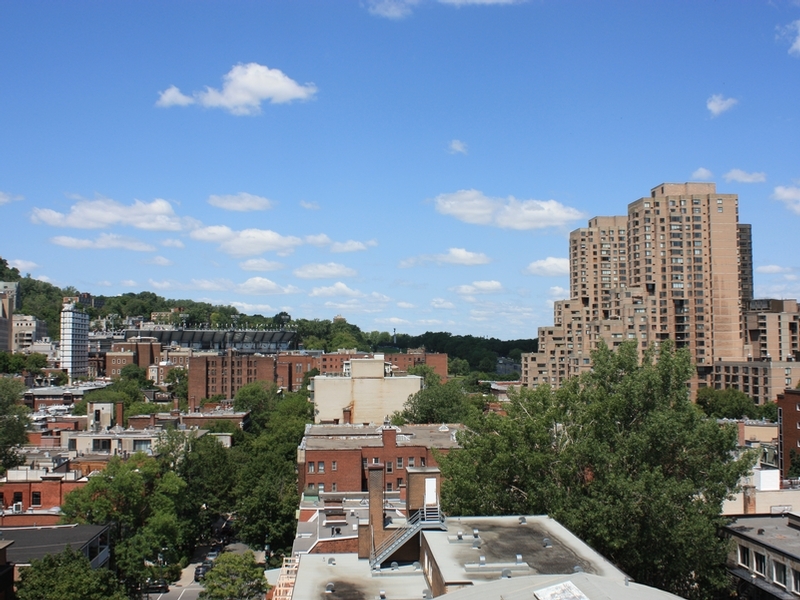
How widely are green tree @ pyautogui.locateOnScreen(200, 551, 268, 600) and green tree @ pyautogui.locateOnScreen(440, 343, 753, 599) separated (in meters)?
11.8

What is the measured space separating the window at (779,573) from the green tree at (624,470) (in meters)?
1.77

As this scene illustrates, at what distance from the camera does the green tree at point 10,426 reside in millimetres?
66238

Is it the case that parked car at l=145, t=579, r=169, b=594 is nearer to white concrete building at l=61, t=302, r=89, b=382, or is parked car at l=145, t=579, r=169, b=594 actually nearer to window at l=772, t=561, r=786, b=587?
window at l=772, t=561, r=786, b=587

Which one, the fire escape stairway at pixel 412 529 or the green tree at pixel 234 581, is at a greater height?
the fire escape stairway at pixel 412 529

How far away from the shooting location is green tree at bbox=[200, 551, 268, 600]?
40.0 meters

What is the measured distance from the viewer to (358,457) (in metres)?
58.0

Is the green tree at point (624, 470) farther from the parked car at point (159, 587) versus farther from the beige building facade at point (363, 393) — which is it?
the beige building facade at point (363, 393)

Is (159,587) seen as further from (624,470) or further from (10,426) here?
(624,470)

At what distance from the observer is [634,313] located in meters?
124

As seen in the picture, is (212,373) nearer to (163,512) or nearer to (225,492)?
(225,492)

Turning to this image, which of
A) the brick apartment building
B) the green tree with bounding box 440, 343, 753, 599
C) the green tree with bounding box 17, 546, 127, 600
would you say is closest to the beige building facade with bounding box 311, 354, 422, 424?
the brick apartment building

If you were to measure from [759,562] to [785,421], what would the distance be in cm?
5079

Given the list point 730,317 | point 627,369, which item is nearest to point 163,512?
point 627,369

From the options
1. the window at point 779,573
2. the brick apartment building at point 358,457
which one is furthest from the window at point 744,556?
the brick apartment building at point 358,457
